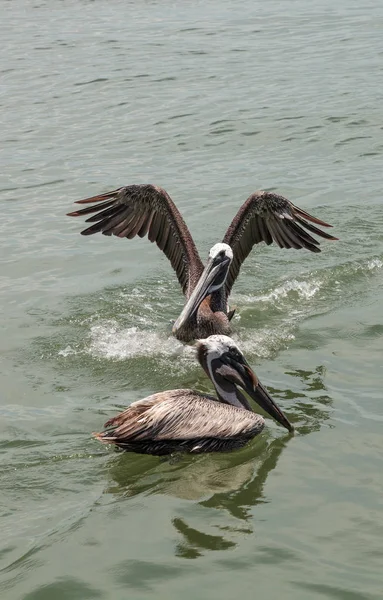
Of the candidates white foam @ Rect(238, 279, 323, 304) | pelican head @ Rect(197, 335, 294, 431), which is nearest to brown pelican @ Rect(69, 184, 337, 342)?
white foam @ Rect(238, 279, 323, 304)

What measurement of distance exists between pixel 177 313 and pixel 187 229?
0.80 m

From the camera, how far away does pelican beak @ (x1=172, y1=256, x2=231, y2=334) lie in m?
8.34

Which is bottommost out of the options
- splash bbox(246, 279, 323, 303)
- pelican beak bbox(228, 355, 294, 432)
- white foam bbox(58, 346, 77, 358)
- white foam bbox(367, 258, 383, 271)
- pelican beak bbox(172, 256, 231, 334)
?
splash bbox(246, 279, 323, 303)

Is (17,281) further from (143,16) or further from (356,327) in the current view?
(143,16)

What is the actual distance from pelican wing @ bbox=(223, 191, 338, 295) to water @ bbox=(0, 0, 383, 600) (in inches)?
18.2

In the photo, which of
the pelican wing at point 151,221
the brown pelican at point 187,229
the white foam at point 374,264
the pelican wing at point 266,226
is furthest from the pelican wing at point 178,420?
the white foam at point 374,264

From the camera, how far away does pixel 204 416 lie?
653 cm

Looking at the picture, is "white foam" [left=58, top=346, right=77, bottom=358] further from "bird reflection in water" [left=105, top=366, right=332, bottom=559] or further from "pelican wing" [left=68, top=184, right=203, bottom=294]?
"bird reflection in water" [left=105, top=366, right=332, bottom=559]

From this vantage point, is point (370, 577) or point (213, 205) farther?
point (213, 205)

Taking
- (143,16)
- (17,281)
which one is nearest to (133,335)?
(17,281)

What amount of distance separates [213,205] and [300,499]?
611 cm

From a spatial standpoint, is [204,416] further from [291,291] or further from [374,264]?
[374,264]

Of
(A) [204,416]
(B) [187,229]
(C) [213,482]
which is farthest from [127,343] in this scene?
(C) [213,482]

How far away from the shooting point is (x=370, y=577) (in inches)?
201
